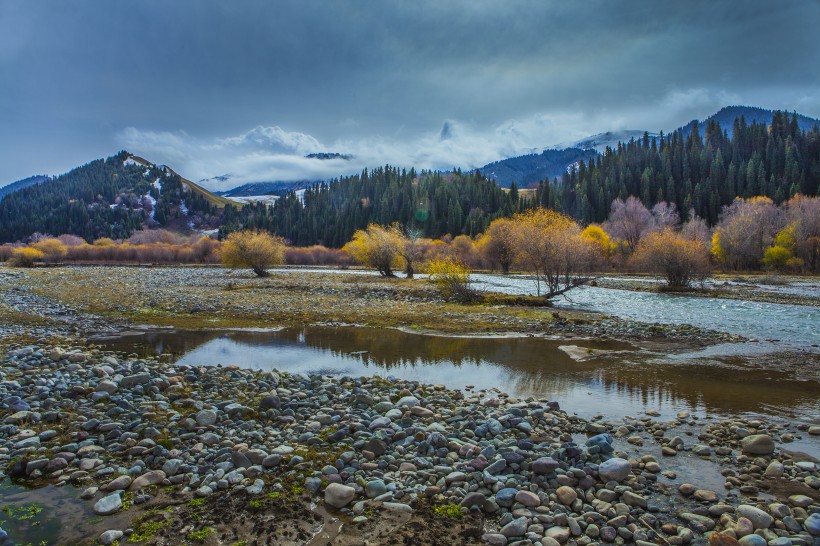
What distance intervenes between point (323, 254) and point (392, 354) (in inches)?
4695

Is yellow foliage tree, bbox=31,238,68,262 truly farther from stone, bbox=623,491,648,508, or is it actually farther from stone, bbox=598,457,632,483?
stone, bbox=623,491,648,508

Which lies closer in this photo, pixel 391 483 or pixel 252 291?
pixel 391 483

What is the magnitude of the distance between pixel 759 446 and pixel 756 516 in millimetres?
2949

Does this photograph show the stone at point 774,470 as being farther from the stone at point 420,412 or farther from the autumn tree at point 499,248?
the autumn tree at point 499,248

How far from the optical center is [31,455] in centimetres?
749

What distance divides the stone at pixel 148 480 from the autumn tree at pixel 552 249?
3056cm

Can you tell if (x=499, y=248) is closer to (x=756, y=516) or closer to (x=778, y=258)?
(x=778, y=258)

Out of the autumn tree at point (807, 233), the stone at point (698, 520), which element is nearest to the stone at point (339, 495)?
the stone at point (698, 520)

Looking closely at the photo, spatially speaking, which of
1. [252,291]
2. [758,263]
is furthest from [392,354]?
[758,263]

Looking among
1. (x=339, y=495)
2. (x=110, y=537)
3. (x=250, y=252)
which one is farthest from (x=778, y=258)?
(x=110, y=537)

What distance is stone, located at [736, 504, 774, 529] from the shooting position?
19.1ft

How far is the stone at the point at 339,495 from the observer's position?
21.3 feet

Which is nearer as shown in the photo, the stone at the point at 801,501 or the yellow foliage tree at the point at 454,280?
the stone at the point at 801,501

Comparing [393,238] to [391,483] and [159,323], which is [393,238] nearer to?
[159,323]
